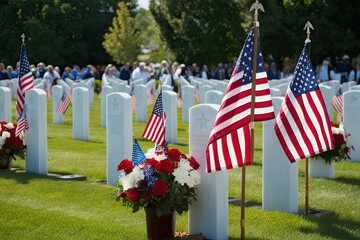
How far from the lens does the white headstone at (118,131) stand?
12.9m

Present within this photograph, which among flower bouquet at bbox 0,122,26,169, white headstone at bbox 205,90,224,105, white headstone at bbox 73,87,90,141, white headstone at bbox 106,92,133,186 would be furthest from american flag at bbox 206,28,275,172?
white headstone at bbox 73,87,90,141

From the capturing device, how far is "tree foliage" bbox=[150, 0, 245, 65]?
170 ft

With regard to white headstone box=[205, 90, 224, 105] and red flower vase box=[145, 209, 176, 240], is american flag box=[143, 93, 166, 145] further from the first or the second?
white headstone box=[205, 90, 224, 105]

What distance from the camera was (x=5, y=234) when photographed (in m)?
9.37

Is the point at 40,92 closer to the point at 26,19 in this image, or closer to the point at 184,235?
the point at 184,235

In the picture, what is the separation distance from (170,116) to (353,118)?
5.24 metres

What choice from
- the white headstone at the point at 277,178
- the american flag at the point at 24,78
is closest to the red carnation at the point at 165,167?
the white headstone at the point at 277,178

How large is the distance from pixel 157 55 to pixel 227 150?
67.0 meters

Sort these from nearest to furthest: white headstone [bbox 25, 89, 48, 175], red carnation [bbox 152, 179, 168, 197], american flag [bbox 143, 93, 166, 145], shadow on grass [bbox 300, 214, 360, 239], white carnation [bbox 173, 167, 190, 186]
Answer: red carnation [bbox 152, 179, 168, 197] → white carnation [bbox 173, 167, 190, 186] → shadow on grass [bbox 300, 214, 360, 239] → american flag [bbox 143, 93, 166, 145] → white headstone [bbox 25, 89, 48, 175]

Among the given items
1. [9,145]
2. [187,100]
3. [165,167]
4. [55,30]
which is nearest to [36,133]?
[9,145]

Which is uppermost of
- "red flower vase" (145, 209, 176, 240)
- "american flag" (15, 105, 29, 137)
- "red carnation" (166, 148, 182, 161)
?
"american flag" (15, 105, 29, 137)

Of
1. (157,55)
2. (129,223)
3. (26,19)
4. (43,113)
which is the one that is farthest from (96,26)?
(129,223)

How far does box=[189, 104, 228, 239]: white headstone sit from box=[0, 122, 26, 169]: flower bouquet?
5643 mm

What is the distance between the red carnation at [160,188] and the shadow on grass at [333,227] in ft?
6.92
